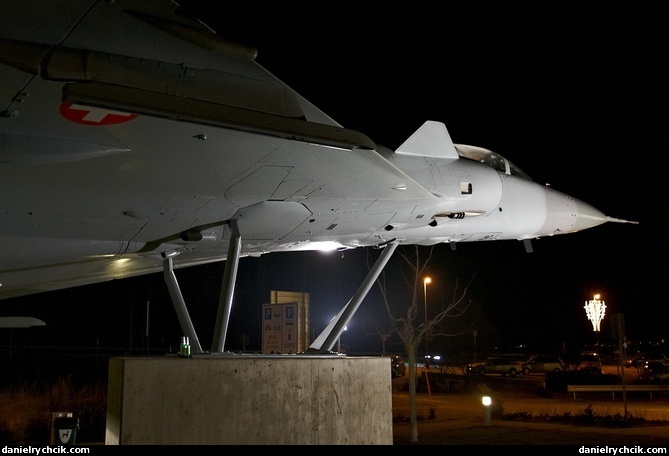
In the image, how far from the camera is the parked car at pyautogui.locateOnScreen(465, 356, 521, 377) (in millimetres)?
29297

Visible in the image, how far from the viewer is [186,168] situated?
5551mm

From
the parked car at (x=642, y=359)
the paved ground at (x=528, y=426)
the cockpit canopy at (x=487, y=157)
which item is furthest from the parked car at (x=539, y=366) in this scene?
the cockpit canopy at (x=487, y=157)

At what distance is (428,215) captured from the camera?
26.5ft

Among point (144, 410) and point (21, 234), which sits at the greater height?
point (21, 234)

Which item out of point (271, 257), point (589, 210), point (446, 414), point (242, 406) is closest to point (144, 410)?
point (242, 406)

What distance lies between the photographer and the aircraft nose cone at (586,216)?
992 cm

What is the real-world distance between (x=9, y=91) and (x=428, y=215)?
535cm

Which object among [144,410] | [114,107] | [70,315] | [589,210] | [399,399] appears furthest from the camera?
[70,315]

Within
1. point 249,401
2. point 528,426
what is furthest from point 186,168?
point 528,426

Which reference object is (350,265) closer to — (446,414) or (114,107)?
(446,414)

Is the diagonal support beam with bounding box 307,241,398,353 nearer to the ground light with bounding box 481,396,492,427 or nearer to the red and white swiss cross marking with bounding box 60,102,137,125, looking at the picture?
the red and white swiss cross marking with bounding box 60,102,137,125

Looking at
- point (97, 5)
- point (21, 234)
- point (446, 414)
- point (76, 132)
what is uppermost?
point (97, 5)

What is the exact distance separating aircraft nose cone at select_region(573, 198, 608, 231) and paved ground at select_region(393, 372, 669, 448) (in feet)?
12.4

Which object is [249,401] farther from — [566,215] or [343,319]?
[566,215]
